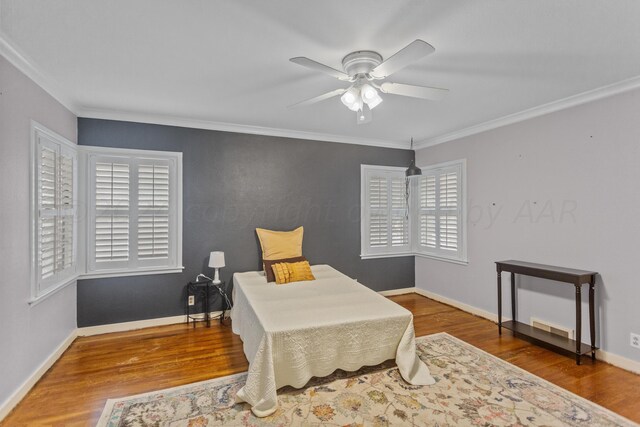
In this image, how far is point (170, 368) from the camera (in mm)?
2943

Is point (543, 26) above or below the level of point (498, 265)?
above

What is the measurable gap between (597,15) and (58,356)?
5.03 metres

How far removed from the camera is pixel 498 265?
377 centimetres

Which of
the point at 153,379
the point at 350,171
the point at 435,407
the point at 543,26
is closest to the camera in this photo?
the point at 543,26

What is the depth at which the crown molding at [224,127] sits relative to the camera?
12.3 feet

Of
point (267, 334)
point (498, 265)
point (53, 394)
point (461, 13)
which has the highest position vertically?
point (461, 13)

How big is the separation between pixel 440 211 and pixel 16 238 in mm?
4868

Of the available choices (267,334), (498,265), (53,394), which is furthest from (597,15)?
(53,394)

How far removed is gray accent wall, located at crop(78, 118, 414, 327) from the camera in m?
3.83

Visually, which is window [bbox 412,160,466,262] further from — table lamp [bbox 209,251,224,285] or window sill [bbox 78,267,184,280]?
window sill [bbox 78,267,184,280]

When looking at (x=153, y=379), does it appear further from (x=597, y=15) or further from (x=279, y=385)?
(x=597, y=15)

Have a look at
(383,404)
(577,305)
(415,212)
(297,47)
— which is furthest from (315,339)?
(415,212)

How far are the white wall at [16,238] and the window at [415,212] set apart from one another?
3.92m

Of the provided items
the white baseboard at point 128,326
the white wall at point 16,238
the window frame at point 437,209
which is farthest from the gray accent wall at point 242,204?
the white wall at point 16,238
